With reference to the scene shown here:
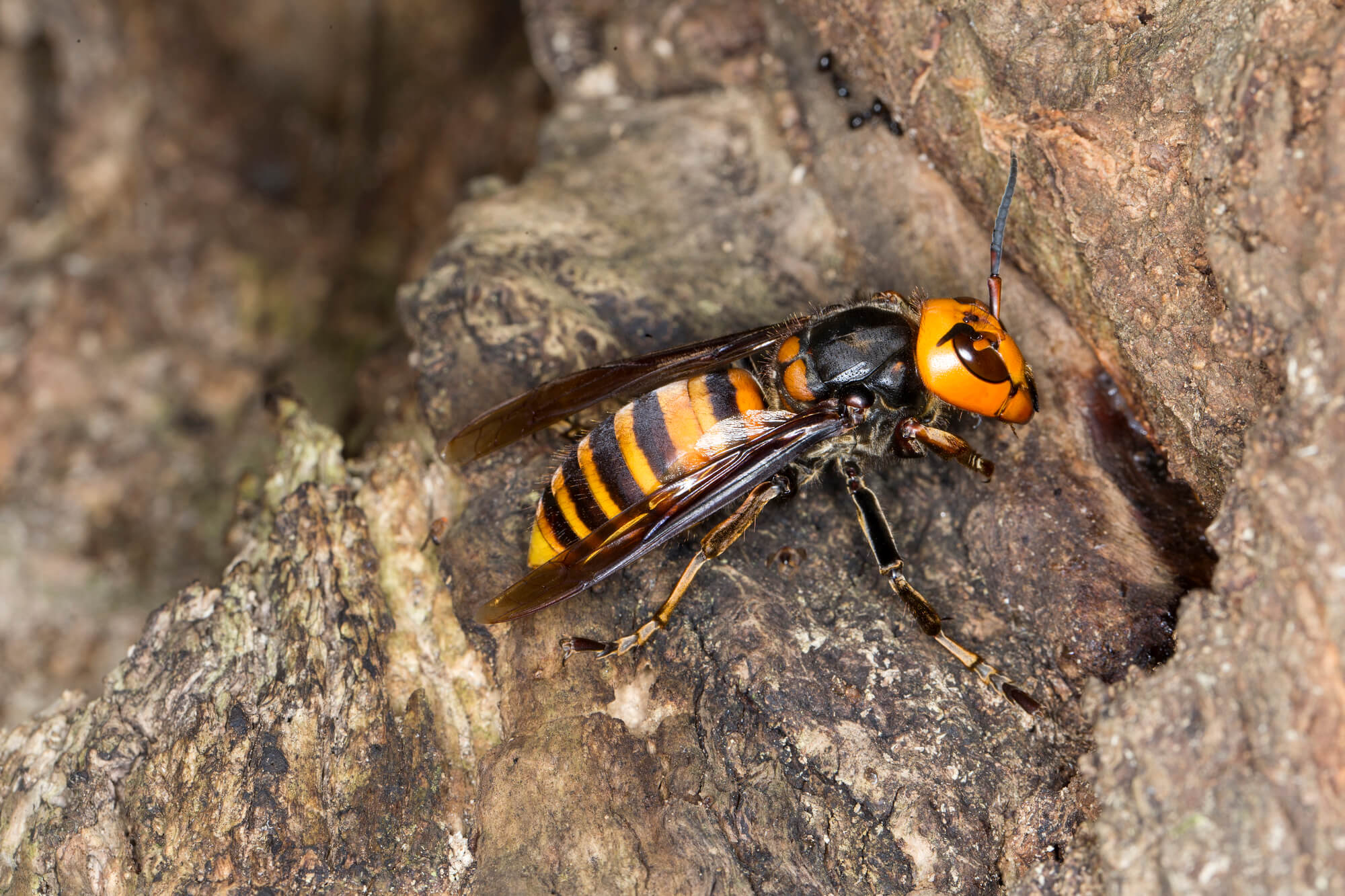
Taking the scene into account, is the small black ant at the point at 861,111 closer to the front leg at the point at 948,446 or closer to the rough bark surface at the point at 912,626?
the rough bark surface at the point at 912,626

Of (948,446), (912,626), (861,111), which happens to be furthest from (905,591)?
(861,111)

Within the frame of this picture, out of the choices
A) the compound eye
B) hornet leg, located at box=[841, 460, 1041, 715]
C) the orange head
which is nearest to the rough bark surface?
hornet leg, located at box=[841, 460, 1041, 715]

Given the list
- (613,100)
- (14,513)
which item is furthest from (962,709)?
(14,513)

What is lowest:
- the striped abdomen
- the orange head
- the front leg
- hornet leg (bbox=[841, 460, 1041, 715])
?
hornet leg (bbox=[841, 460, 1041, 715])

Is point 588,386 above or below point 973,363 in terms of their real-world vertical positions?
above

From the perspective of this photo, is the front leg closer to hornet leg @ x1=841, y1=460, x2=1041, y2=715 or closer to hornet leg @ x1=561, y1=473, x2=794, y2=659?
hornet leg @ x1=841, y1=460, x2=1041, y2=715

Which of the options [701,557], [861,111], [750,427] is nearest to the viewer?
[701,557]

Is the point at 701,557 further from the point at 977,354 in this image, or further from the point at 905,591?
the point at 977,354
